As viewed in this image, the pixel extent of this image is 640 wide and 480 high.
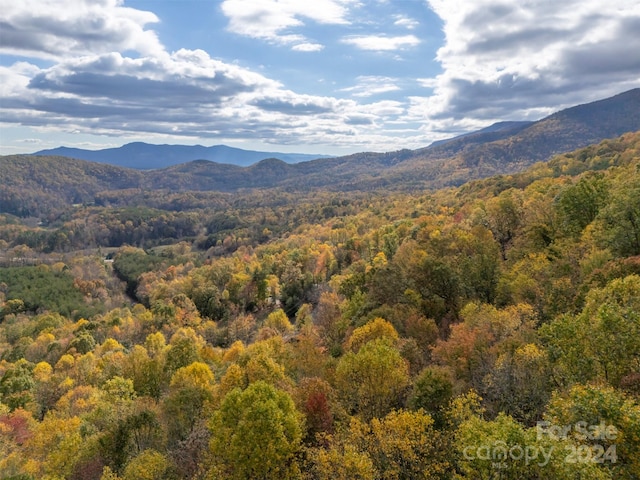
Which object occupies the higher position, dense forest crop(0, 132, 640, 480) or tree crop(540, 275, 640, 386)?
tree crop(540, 275, 640, 386)

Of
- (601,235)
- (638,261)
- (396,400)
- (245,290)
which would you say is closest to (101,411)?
(396,400)

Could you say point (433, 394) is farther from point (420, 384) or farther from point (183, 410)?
point (183, 410)

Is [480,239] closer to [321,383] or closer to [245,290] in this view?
[321,383]

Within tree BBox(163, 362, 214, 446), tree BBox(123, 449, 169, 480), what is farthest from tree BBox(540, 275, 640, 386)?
tree BBox(163, 362, 214, 446)

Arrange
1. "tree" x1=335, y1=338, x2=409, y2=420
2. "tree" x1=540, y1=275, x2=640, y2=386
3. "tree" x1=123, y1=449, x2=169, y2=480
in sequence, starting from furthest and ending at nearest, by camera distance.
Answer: "tree" x1=335, y1=338, x2=409, y2=420 < "tree" x1=123, y1=449, x2=169, y2=480 < "tree" x1=540, y1=275, x2=640, y2=386

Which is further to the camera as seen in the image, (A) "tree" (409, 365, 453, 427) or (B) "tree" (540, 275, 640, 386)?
(A) "tree" (409, 365, 453, 427)

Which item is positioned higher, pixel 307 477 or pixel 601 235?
pixel 601 235

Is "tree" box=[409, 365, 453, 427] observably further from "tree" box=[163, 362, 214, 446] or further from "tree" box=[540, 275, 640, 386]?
"tree" box=[163, 362, 214, 446]

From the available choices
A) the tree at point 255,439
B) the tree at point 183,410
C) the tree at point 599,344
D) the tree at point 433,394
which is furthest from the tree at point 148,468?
the tree at point 599,344

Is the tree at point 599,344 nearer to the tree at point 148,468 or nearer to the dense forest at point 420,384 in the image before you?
the dense forest at point 420,384
